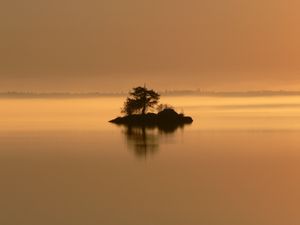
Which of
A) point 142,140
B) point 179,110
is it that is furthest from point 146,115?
point 179,110

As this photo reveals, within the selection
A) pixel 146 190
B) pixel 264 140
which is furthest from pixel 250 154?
pixel 146 190

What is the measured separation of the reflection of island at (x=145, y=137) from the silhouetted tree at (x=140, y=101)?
12.2 feet

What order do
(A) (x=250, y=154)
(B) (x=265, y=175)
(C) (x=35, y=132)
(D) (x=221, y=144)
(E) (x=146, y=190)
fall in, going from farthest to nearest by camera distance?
1. (C) (x=35, y=132)
2. (D) (x=221, y=144)
3. (A) (x=250, y=154)
4. (B) (x=265, y=175)
5. (E) (x=146, y=190)

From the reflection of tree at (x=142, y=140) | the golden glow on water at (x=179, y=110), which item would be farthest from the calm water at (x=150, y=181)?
the golden glow on water at (x=179, y=110)

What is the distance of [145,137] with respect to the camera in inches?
1981

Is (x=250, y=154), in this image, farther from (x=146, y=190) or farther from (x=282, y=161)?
(x=146, y=190)

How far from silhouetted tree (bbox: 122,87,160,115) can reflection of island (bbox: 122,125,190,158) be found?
3.73m

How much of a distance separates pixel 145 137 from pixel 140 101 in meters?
17.6

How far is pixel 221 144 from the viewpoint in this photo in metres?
43.4

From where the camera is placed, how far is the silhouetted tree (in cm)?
6762

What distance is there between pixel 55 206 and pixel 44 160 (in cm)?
1275

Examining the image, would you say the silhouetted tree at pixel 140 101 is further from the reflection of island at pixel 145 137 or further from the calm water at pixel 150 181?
the calm water at pixel 150 181

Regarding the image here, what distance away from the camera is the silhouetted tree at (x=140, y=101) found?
6762 centimetres

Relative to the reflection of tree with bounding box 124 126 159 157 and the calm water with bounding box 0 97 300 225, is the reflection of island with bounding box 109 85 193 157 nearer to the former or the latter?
the reflection of tree with bounding box 124 126 159 157
